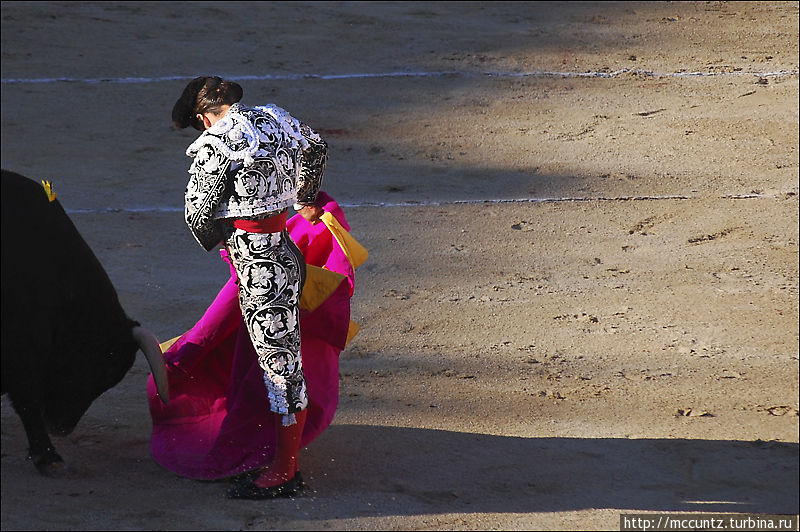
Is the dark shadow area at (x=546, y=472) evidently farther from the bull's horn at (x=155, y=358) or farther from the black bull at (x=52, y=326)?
the black bull at (x=52, y=326)

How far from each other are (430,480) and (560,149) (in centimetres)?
389

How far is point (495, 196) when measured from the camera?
611cm

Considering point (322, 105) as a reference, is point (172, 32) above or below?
above

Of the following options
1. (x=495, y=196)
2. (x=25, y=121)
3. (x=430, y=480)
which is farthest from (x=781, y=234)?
(x=25, y=121)

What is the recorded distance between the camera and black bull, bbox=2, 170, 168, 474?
294 cm

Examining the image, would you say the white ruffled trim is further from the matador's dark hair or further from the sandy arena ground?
the sandy arena ground

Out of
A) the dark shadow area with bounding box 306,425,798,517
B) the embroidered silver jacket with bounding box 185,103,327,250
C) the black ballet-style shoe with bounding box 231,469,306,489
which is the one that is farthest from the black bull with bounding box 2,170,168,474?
the dark shadow area with bounding box 306,425,798,517

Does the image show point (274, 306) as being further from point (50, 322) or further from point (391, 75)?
point (391, 75)

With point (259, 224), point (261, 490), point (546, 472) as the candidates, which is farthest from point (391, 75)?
point (261, 490)

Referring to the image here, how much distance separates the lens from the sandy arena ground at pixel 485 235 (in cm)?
329

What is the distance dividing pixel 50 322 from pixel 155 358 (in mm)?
357

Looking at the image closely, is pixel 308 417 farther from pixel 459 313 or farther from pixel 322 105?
pixel 322 105

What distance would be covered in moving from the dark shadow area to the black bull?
730 mm

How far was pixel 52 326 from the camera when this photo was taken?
120 inches
